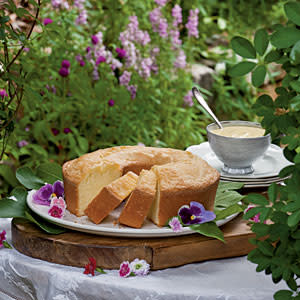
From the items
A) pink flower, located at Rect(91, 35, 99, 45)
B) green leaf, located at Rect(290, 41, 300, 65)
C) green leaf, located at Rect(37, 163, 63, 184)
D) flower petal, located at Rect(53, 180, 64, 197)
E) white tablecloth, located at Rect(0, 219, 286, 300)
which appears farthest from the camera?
pink flower, located at Rect(91, 35, 99, 45)

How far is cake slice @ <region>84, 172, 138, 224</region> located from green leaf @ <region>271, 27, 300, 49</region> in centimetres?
61

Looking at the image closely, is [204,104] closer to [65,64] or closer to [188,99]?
[65,64]

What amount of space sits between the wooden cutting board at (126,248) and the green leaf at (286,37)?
577 millimetres

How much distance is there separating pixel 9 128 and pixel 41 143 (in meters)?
1.68

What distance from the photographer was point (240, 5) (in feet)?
17.2

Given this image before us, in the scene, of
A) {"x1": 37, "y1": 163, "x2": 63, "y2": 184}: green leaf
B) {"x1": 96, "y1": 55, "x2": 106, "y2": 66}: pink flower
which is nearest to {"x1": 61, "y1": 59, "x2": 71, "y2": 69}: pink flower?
{"x1": 96, "y1": 55, "x2": 106, "y2": 66}: pink flower

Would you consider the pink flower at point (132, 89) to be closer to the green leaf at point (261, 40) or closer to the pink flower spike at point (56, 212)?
the pink flower spike at point (56, 212)

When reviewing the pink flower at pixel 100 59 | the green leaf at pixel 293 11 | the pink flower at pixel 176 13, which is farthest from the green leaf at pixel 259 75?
the pink flower at pixel 176 13

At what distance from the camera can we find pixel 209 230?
4.13 ft

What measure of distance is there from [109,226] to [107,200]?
61 millimetres

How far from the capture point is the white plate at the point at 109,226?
1247 millimetres

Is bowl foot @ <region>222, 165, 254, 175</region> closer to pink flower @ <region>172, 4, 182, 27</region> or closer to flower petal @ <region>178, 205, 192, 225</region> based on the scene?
flower petal @ <region>178, 205, 192, 225</region>

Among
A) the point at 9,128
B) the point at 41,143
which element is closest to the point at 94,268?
the point at 9,128

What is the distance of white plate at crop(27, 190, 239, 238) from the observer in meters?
1.25
